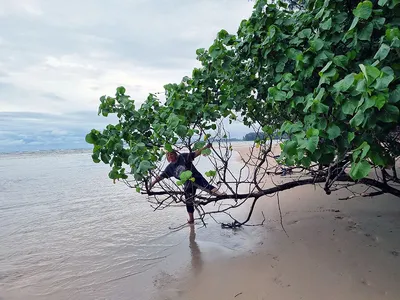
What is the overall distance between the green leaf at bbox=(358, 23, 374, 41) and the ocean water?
3.12 meters

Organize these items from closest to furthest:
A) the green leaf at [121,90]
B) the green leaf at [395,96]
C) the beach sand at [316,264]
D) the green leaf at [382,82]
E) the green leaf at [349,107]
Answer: the green leaf at [382,82]
the green leaf at [395,96]
the green leaf at [349,107]
the beach sand at [316,264]
the green leaf at [121,90]

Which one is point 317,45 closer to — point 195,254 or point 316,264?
point 316,264

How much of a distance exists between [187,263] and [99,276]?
1.20 metres

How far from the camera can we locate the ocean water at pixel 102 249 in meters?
3.82

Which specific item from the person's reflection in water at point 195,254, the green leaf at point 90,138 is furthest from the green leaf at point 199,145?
the person's reflection in water at point 195,254

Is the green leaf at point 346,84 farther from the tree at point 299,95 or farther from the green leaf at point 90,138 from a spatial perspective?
the green leaf at point 90,138

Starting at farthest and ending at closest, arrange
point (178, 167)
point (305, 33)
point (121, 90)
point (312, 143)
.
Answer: point (178, 167), point (121, 90), point (305, 33), point (312, 143)

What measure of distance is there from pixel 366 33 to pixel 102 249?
4795 millimetres

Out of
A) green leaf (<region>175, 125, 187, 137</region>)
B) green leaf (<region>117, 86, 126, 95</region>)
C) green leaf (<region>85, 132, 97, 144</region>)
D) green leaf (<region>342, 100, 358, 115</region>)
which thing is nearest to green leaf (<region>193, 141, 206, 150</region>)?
green leaf (<region>175, 125, 187, 137</region>)

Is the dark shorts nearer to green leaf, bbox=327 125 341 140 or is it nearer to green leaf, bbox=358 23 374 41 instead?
green leaf, bbox=327 125 341 140

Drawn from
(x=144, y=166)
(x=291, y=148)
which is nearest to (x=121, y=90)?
(x=144, y=166)

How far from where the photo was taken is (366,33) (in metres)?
2.41

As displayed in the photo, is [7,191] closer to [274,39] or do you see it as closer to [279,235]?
[279,235]

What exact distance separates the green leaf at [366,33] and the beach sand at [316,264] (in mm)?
2373
